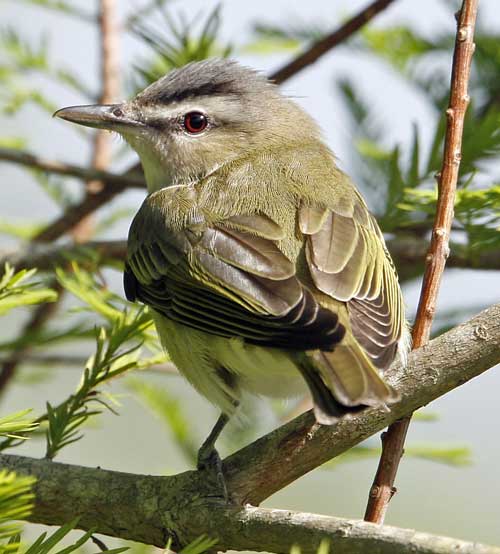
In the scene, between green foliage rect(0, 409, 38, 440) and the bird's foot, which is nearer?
green foliage rect(0, 409, 38, 440)

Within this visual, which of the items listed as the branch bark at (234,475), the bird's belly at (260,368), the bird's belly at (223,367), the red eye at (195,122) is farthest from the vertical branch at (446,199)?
the red eye at (195,122)

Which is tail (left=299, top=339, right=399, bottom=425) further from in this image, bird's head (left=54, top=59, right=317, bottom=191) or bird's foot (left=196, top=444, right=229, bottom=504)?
bird's head (left=54, top=59, right=317, bottom=191)

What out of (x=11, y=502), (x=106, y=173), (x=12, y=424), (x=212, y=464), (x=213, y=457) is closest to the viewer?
(x=11, y=502)

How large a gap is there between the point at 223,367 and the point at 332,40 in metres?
1.48

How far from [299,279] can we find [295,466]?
701 millimetres

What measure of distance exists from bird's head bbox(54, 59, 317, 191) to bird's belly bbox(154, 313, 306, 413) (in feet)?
3.49

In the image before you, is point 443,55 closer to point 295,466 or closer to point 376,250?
point 376,250

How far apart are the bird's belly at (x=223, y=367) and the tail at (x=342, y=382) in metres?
→ 0.39

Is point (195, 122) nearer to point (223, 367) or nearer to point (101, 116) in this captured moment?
point (101, 116)

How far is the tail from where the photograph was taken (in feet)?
8.16

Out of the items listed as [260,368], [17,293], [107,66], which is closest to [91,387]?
[17,293]

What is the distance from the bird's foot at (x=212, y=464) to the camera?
2.58 m

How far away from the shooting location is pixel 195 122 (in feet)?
14.5

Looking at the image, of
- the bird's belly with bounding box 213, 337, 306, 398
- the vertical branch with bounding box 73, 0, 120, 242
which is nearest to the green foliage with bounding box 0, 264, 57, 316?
the bird's belly with bounding box 213, 337, 306, 398
